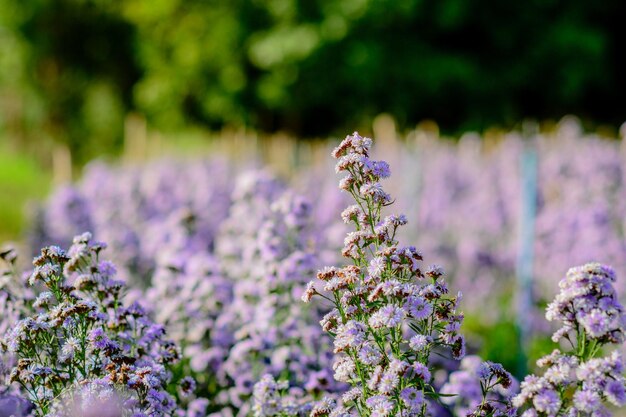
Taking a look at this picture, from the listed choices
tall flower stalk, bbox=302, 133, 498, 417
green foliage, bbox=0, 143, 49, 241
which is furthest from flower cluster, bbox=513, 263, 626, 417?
green foliage, bbox=0, 143, 49, 241

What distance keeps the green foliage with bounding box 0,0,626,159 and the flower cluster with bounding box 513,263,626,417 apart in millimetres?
21000

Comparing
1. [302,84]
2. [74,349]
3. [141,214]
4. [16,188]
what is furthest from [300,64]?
[74,349]

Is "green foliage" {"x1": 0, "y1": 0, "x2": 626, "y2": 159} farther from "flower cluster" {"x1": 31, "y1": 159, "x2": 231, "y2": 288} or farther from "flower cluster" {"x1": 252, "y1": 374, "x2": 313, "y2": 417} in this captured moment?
"flower cluster" {"x1": 252, "y1": 374, "x2": 313, "y2": 417}

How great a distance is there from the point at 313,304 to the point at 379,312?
6.28ft

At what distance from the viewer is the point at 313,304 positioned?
4395 millimetres

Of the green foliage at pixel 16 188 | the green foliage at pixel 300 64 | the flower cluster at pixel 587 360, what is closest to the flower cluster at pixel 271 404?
the flower cluster at pixel 587 360

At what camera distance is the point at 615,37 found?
3238 centimetres

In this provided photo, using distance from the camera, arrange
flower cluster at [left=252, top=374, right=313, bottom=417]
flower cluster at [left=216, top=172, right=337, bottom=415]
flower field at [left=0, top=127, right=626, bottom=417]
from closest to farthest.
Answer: flower field at [left=0, top=127, right=626, bottom=417] < flower cluster at [left=252, top=374, right=313, bottom=417] < flower cluster at [left=216, top=172, right=337, bottom=415]

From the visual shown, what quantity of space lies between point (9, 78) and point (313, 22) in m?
15.0

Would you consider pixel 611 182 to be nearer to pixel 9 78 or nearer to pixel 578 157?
pixel 578 157

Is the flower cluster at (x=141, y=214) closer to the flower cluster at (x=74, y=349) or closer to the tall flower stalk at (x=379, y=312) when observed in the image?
the flower cluster at (x=74, y=349)

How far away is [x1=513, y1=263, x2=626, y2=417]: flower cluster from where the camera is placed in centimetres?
227

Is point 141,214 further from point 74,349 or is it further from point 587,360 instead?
point 587,360

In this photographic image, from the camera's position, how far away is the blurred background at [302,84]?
17.4m
